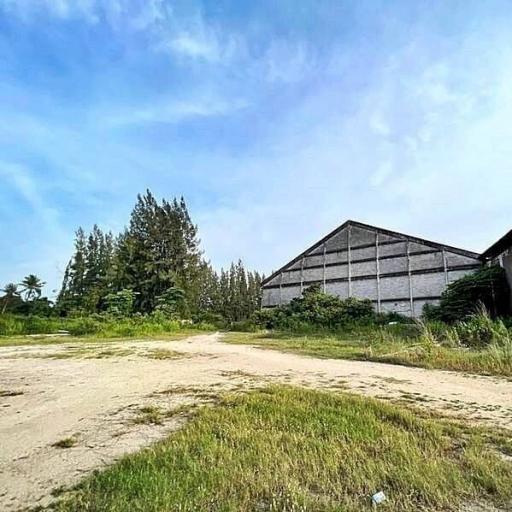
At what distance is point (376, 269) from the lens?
2245 cm

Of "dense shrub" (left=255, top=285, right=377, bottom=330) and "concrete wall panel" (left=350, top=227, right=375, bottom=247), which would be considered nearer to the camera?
"dense shrub" (left=255, top=285, right=377, bottom=330)

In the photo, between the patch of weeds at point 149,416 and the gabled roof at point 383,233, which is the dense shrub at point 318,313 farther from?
the patch of weeds at point 149,416

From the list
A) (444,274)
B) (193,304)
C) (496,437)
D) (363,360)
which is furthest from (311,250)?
(496,437)

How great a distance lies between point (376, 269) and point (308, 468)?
822 inches

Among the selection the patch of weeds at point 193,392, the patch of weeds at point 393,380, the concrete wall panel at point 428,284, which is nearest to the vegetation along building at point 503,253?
the concrete wall panel at point 428,284

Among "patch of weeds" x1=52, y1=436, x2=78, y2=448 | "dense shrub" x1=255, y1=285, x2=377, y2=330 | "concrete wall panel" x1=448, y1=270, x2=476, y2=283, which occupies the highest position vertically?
"concrete wall panel" x1=448, y1=270, x2=476, y2=283

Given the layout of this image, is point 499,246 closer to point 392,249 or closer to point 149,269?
point 392,249

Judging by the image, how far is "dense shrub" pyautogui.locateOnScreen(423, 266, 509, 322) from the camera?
15359 millimetres

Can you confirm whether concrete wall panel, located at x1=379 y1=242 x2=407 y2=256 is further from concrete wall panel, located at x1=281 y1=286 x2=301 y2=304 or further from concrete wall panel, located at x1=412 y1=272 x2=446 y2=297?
concrete wall panel, located at x1=281 y1=286 x2=301 y2=304

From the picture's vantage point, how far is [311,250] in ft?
83.9

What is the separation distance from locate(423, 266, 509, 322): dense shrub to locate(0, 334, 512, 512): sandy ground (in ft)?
32.9

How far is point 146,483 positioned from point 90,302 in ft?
105

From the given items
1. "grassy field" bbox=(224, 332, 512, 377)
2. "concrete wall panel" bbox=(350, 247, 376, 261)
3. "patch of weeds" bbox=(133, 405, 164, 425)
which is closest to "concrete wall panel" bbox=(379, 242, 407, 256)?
"concrete wall panel" bbox=(350, 247, 376, 261)

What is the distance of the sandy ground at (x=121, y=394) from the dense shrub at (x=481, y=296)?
395 inches
